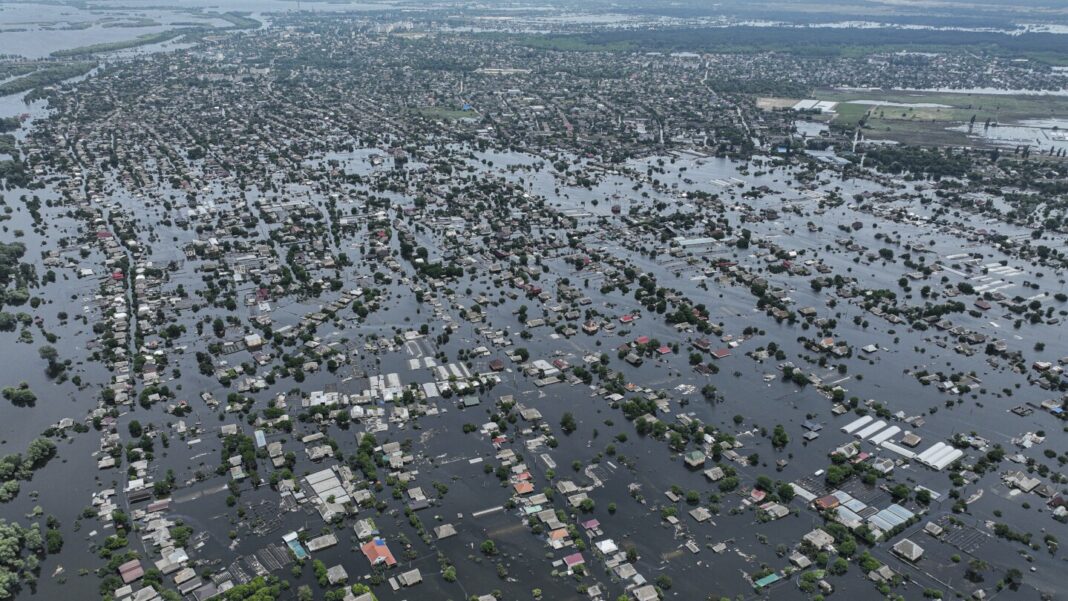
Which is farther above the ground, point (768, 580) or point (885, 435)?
point (885, 435)

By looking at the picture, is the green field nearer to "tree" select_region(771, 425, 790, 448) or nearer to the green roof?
"tree" select_region(771, 425, 790, 448)

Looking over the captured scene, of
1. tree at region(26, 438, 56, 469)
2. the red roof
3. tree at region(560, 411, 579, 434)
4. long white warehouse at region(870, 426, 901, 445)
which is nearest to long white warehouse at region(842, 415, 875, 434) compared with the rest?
long white warehouse at region(870, 426, 901, 445)

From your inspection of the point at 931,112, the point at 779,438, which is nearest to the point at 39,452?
the point at 779,438

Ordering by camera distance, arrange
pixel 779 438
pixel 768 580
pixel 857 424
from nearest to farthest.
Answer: pixel 768 580 → pixel 779 438 → pixel 857 424

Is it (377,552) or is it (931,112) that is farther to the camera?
(931,112)

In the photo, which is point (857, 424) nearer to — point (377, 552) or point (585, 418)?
point (585, 418)

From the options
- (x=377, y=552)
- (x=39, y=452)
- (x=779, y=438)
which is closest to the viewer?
(x=377, y=552)

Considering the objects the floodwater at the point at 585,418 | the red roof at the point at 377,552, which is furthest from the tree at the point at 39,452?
the red roof at the point at 377,552

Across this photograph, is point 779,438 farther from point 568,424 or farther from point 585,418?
point 568,424

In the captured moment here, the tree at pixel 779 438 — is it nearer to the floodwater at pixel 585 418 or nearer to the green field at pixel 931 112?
the floodwater at pixel 585 418

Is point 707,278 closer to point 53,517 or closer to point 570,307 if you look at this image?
point 570,307

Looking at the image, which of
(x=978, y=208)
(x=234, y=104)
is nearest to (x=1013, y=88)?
(x=978, y=208)

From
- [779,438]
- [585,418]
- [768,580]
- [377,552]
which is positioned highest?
[779,438]
